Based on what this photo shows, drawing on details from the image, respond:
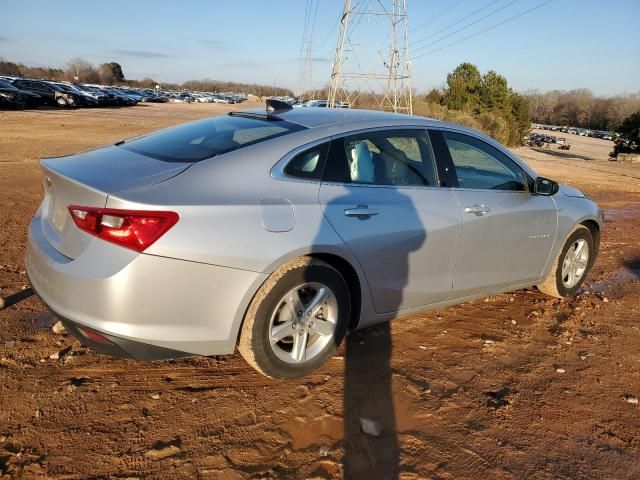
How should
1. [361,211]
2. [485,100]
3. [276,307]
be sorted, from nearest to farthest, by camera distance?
[276,307] < [361,211] < [485,100]

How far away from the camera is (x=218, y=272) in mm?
2643

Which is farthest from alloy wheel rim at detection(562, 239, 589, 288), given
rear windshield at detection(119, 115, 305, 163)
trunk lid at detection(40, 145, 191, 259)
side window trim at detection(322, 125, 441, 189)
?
trunk lid at detection(40, 145, 191, 259)

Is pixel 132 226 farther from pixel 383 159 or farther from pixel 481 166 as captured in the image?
pixel 481 166

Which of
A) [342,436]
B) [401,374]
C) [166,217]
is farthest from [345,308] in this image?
[166,217]

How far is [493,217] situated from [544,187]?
30.2 inches

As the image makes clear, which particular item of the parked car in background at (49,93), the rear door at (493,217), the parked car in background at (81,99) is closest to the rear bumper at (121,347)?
the rear door at (493,217)

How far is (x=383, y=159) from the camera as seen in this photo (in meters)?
Answer: 3.57

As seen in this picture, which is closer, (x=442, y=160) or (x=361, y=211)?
(x=361, y=211)

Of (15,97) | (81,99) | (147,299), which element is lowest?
(147,299)

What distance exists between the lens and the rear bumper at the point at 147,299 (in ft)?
8.21

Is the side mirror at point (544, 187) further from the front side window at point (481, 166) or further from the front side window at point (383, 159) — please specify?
the front side window at point (383, 159)

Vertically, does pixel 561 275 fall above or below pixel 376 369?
above

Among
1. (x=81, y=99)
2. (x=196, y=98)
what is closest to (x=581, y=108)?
(x=196, y=98)

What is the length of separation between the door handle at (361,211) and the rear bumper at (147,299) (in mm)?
730
